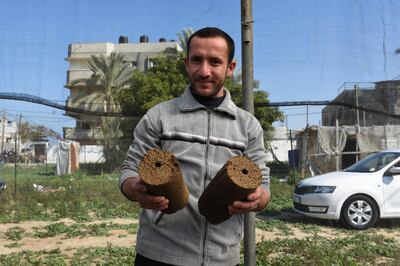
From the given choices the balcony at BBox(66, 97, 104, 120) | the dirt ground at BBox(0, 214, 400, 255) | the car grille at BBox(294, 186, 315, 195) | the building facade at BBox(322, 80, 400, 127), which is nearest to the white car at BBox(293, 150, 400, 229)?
the car grille at BBox(294, 186, 315, 195)

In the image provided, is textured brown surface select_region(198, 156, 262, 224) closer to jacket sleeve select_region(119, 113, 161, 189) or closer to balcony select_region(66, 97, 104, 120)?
jacket sleeve select_region(119, 113, 161, 189)

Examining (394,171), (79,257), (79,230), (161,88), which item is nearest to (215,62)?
(79,257)

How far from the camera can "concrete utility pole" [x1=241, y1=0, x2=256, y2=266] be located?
9.10ft

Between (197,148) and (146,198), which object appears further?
(197,148)

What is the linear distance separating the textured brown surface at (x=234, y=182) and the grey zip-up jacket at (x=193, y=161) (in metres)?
0.20

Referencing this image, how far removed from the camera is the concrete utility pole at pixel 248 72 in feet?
9.10

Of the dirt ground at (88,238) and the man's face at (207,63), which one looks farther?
the dirt ground at (88,238)

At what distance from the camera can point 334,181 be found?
22.6ft

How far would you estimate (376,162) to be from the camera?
23.5 feet

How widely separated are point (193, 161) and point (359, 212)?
5.85 m

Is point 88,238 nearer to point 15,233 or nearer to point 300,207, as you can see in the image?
point 15,233

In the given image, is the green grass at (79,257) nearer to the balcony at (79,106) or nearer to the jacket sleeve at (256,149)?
the balcony at (79,106)

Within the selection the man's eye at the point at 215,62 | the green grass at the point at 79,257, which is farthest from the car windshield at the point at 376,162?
the man's eye at the point at 215,62

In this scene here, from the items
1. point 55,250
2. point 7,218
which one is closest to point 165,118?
point 55,250
